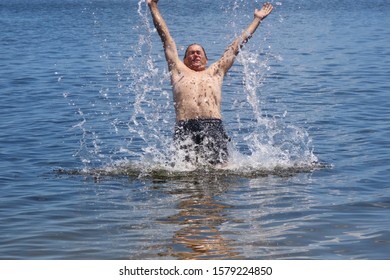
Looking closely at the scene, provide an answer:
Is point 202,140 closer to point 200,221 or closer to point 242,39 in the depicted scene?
point 242,39

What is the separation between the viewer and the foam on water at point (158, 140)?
11.4 m

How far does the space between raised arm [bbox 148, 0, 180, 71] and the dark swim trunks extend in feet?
2.83

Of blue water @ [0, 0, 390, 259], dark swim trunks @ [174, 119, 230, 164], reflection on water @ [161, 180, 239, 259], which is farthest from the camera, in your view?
dark swim trunks @ [174, 119, 230, 164]

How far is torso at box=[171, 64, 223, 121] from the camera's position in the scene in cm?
1120

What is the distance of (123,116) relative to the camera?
53.0 ft

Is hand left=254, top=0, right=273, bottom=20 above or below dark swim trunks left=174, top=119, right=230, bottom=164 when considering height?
above

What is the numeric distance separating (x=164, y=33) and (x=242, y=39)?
1028 mm

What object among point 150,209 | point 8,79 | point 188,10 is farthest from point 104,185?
point 188,10

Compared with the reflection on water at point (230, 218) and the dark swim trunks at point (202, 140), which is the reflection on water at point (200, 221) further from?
the dark swim trunks at point (202, 140)

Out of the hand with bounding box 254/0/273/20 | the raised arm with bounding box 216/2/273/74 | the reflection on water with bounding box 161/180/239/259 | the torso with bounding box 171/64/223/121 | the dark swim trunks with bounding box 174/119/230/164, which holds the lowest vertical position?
the reflection on water with bounding box 161/180/239/259

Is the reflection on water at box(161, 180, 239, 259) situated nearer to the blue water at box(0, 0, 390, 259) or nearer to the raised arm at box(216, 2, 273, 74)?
the blue water at box(0, 0, 390, 259)

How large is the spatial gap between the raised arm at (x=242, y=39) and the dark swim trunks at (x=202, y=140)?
811 mm

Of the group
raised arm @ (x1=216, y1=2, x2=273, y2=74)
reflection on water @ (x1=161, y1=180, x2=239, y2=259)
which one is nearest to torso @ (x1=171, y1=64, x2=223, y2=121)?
raised arm @ (x1=216, y1=2, x2=273, y2=74)

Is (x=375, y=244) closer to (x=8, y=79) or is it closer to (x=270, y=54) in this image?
(x=8, y=79)
